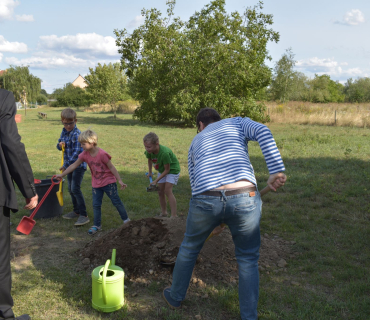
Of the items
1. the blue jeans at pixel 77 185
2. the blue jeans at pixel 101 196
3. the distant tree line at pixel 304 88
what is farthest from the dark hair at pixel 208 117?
the distant tree line at pixel 304 88

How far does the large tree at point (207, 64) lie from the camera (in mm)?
21172

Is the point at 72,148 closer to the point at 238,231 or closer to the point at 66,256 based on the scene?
the point at 66,256

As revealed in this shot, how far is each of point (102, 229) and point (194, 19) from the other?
2145cm

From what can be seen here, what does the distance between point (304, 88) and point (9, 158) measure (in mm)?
45890

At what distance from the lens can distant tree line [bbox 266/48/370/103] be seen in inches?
1374

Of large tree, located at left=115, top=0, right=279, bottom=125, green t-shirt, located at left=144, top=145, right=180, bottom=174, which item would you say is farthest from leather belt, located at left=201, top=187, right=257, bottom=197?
large tree, located at left=115, top=0, right=279, bottom=125

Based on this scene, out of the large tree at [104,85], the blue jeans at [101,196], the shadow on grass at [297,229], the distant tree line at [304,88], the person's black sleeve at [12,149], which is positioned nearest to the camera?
the person's black sleeve at [12,149]

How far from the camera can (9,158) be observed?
9.07 feet

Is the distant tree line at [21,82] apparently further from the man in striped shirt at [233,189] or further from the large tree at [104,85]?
the man in striped shirt at [233,189]

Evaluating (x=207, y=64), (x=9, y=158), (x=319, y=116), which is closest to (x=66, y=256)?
(x=9, y=158)

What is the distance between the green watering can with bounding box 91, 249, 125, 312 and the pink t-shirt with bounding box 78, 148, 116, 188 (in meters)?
1.89

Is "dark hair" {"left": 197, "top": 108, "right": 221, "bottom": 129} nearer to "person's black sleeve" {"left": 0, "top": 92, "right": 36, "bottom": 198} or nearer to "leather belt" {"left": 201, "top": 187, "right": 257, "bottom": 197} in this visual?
"leather belt" {"left": 201, "top": 187, "right": 257, "bottom": 197}

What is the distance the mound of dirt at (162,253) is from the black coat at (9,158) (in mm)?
1471

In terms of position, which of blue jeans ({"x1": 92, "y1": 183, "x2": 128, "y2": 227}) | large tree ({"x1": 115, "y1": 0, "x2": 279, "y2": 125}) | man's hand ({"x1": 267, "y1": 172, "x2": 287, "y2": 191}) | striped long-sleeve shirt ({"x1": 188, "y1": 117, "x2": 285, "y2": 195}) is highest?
large tree ({"x1": 115, "y1": 0, "x2": 279, "y2": 125})
